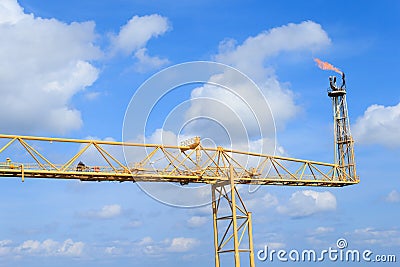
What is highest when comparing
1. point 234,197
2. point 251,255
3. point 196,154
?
point 196,154

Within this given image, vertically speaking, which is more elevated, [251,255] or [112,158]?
[112,158]

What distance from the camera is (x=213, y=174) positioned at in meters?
61.2

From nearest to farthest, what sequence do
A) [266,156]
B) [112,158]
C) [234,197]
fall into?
[112,158] < [234,197] < [266,156]

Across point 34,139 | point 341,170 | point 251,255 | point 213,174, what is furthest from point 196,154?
point 341,170

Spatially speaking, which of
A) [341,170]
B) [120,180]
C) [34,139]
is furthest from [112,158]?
[341,170]

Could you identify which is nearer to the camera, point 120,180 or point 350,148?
point 120,180

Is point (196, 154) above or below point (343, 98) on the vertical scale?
below

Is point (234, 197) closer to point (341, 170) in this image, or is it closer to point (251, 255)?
point (251, 255)

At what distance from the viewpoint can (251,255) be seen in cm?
6084

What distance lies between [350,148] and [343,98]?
247 inches

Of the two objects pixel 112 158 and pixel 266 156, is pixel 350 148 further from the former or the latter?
pixel 112 158

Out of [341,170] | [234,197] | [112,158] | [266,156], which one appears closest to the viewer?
[112,158]

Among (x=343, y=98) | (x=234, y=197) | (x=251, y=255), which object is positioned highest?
(x=343, y=98)

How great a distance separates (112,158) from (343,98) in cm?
3256
